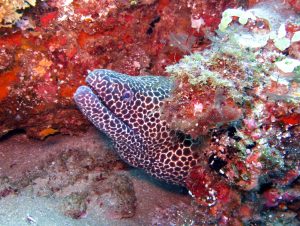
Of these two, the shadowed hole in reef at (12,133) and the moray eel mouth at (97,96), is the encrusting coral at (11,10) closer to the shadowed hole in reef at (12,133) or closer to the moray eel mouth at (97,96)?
the moray eel mouth at (97,96)

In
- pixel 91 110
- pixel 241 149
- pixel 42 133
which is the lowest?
pixel 42 133

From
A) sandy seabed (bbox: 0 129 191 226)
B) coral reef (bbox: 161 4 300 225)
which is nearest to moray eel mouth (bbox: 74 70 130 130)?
coral reef (bbox: 161 4 300 225)

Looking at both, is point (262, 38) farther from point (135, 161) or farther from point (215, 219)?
point (135, 161)

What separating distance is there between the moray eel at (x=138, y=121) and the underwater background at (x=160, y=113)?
31 mm

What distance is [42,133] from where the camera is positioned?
20.4 ft

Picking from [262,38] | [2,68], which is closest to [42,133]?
[2,68]

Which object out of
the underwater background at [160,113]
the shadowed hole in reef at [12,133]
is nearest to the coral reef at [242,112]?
the underwater background at [160,113]

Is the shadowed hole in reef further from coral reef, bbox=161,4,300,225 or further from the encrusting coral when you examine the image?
coral reef, bbox=161,4,300,225

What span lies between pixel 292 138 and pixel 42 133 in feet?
15.1

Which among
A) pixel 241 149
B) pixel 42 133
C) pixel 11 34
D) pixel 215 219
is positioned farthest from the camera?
pixel 42 133

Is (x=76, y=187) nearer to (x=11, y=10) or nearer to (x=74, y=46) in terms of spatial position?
(x=74, y=46)

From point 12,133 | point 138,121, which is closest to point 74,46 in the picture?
point 138,121

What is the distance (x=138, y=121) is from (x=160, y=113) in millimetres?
1071

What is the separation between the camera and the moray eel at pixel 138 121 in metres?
4.52
